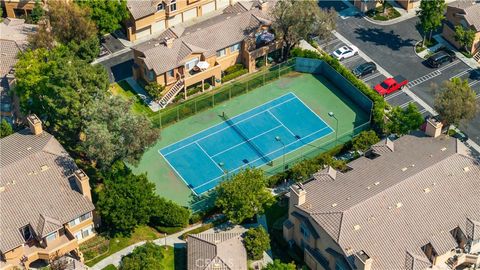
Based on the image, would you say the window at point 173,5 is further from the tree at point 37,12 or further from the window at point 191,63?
the tree at point 37,12

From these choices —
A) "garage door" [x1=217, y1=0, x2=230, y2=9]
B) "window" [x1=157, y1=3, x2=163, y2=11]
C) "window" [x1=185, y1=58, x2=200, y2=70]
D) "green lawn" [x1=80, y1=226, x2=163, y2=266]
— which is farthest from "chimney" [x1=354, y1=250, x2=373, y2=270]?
"garage door" [x1=217, y1=0, x2=230, y2=9]

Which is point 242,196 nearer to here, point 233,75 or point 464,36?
point 233,75

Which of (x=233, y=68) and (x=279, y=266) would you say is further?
(x=233, y=68)

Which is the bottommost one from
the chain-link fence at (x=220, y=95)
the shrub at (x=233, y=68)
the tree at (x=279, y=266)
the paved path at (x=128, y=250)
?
the paved path at (x=128, y=250)

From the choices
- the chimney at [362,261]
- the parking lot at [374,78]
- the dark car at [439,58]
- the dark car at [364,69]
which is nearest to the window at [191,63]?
the parking lot at [374,78]

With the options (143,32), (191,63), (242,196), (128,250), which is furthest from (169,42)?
(128,250)

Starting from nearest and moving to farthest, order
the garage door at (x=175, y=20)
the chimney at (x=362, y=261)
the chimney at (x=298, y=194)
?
the chimney at (x=362, y=261) → the chimney at (x=298, y=194) → the garage door at (x=175, y=20)

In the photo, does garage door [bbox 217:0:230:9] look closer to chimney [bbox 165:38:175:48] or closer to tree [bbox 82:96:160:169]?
chimney [bbox 165:38:175:48]
